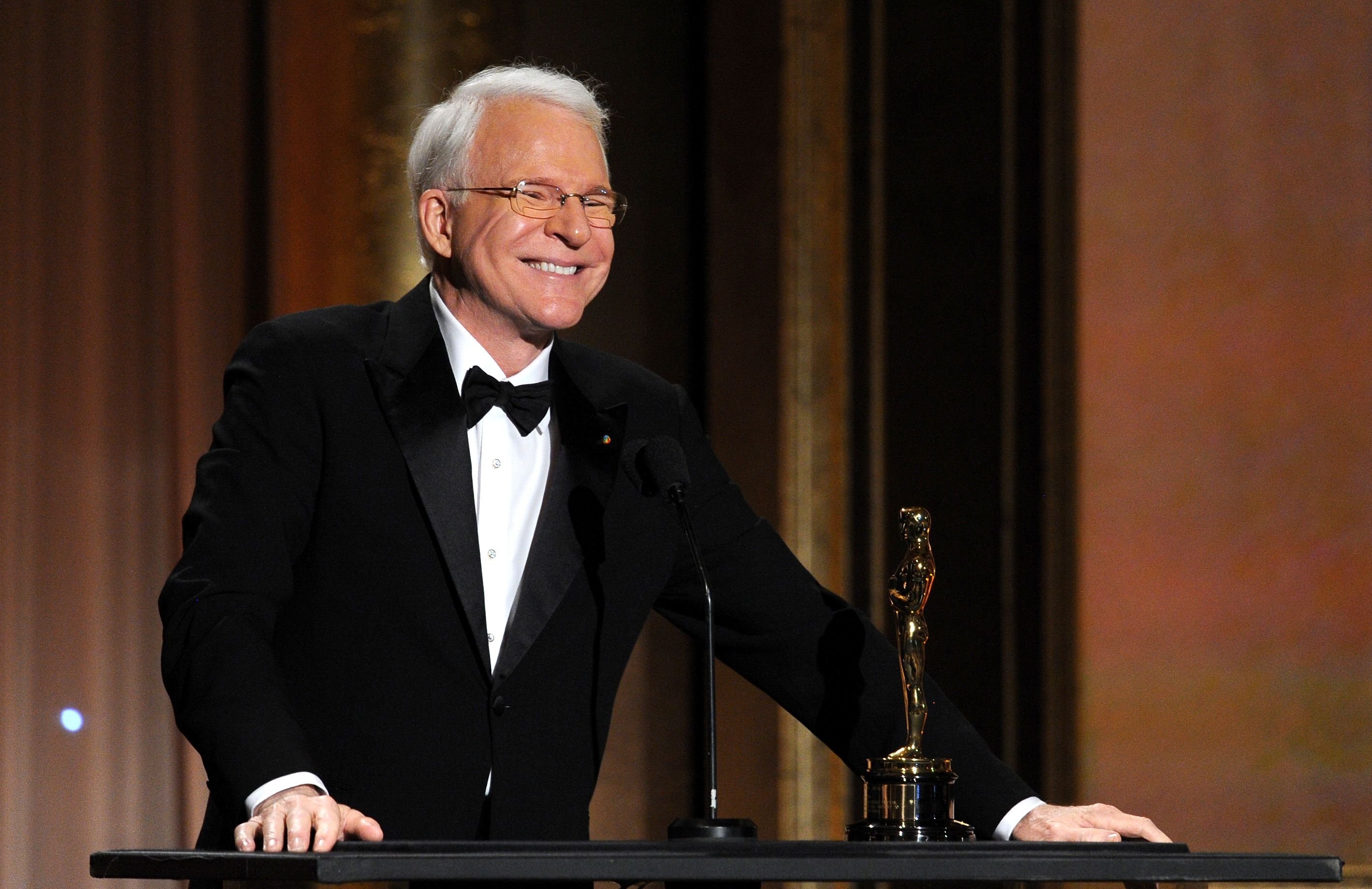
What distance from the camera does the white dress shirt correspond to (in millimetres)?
2209

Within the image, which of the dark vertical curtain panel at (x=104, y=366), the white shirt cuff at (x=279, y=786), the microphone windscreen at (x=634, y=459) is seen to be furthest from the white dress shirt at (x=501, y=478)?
the dark vertical curtain panel at (x=104, y=366)

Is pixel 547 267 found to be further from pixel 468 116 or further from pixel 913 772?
pixel 913 772

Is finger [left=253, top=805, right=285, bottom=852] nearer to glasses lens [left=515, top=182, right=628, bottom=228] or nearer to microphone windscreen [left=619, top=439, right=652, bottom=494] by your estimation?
microphone windscreen [left=619, top=439, right=652, bottom=494]

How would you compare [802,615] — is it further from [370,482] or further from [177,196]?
[177,196]

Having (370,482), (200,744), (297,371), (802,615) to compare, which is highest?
(297,371)

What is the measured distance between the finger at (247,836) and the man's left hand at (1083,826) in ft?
2.84

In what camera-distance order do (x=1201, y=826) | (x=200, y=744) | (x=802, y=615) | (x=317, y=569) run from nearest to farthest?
1. (x=200, y=744)
2. (x=317, y=569)
3. (x=802, y=615)
4. (x=1201, y=826)

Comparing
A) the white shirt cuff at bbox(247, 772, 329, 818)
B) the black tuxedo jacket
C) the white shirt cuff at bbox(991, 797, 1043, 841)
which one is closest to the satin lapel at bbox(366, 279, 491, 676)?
the black tuxedo jacket

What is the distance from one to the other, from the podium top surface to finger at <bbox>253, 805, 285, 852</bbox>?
0.29 ft

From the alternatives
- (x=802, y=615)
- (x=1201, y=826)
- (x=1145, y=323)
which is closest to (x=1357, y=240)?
(x=1145, y=323)

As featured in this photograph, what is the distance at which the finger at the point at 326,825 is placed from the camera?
1502 mm

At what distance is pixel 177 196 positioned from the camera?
4.17 m

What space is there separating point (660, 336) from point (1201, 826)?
1.97 meters

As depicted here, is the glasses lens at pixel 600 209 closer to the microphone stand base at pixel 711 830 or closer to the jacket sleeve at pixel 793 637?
the jacket sleeve at pixel 793 637
